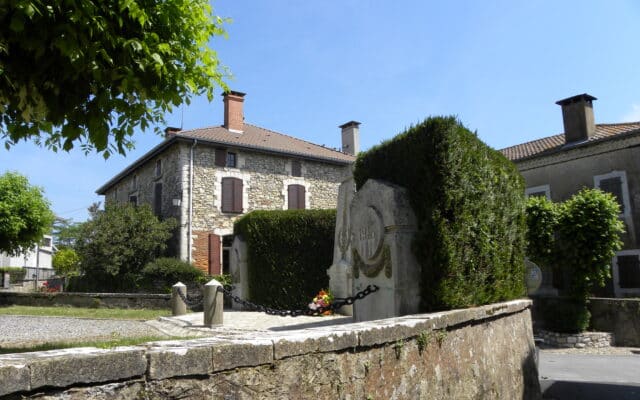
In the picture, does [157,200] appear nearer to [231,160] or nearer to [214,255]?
[231,160]

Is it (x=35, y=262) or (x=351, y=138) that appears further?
(x=35, y=262)

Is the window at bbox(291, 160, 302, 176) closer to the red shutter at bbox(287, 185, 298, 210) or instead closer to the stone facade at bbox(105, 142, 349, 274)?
the stone facade at bbox(105, 142, 349, 274)

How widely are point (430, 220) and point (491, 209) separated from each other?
3.87 feet

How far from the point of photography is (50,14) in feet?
12.9

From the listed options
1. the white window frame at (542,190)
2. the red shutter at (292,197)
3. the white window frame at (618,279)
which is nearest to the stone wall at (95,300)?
the red shutter at (292,197)

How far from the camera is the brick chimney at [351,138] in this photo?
28.6 meters

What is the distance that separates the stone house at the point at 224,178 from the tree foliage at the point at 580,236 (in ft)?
24.8

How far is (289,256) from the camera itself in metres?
13.9

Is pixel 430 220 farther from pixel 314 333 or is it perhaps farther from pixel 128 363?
pixel 128 363

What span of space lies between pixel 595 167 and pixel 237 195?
15.1 metres

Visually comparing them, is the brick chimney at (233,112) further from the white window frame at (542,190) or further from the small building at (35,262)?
the white window frame at (542,190)

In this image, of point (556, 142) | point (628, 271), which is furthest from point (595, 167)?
point (628, 271)

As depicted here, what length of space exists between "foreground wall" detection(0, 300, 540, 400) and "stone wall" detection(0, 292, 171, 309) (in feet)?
43.3

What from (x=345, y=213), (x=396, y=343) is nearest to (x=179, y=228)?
(x=345, y=213)
